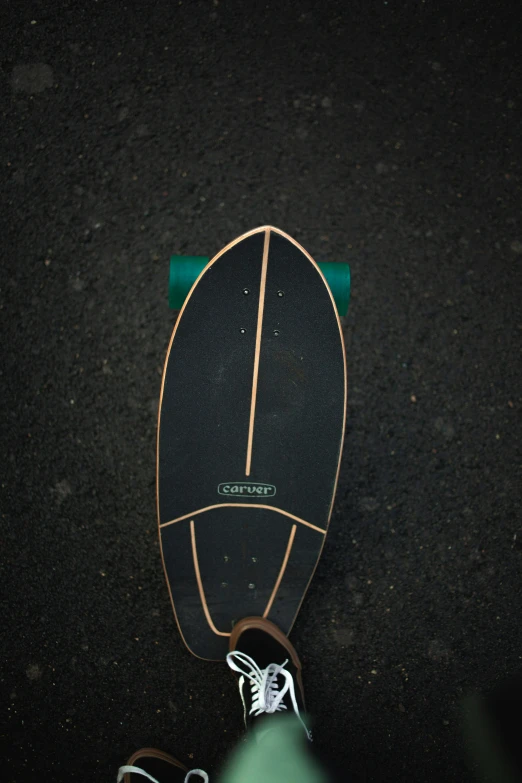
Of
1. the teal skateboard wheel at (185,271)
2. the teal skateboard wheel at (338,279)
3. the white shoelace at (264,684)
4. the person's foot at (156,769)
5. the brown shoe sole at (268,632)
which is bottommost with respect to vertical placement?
the person's foot at (156,769)

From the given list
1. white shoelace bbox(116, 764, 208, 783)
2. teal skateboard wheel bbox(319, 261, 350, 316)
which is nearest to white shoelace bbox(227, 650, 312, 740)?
white shoelace bbox(116, 764, 208, 783)

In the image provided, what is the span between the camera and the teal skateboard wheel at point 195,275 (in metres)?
1.50

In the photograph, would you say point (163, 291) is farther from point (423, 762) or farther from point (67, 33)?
point (423, 762)

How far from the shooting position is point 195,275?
4.94ft

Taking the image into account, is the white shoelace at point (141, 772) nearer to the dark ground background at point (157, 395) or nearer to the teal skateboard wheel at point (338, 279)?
the dark ground background at point (157, 395)

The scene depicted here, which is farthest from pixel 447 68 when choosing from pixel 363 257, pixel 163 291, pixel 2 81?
pixel 2 81

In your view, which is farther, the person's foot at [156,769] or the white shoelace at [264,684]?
the person's foot at [156,769]

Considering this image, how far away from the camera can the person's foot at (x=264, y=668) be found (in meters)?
1.58

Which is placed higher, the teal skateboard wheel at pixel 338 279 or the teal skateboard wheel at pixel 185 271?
the teal skateboard wheel at pixel 185 271

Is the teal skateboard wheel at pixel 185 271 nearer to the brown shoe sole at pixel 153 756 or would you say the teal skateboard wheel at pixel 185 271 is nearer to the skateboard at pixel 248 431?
the skateboard at pixel 248 431

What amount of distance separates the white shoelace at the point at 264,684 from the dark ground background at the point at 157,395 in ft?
0.44

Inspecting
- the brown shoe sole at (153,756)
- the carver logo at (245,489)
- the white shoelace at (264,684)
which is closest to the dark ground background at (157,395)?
the brown shoe sole at (153,756)

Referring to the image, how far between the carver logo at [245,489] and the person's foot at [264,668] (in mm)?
366

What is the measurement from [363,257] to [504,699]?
4.41 feet
